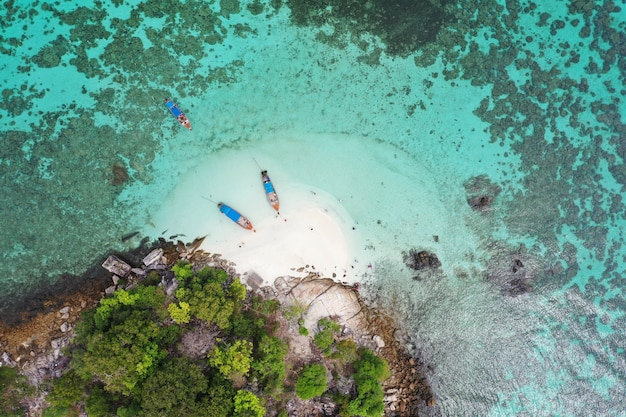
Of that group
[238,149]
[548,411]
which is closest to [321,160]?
[238,149]

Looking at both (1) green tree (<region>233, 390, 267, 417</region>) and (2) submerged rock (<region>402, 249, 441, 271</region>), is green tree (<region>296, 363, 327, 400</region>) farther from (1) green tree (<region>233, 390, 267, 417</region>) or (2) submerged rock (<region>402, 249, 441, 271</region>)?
(2) submerged rock (<region>402, 249, 441, 271</region>)

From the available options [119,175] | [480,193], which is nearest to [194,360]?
[119,175]

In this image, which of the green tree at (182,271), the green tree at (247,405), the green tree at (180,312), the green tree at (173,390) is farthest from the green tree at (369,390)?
the green tree at (182,271)

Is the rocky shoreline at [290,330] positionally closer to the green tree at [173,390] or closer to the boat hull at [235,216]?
the boat hull at [235,216]

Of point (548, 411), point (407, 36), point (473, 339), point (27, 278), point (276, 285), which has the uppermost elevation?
point (407, 36)

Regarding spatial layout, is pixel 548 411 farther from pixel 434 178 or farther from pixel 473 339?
pixel 434 178

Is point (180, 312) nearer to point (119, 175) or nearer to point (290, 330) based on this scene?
point (290, 330)
